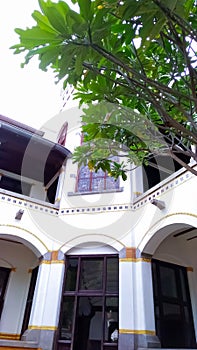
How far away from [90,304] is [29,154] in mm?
4567

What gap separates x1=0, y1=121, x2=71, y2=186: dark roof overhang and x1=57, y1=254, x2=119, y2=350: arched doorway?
124 inches

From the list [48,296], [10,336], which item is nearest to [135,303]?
[48,296]

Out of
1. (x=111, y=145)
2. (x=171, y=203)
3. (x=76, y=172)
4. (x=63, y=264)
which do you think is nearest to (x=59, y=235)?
(x=63, y=264)

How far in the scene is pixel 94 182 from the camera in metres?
7.52

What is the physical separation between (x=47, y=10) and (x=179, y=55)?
1226mm

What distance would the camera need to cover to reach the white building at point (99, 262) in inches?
220

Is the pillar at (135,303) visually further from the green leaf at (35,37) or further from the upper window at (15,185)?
the green leaf at (35,37)

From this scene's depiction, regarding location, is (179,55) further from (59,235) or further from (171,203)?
(59,235)

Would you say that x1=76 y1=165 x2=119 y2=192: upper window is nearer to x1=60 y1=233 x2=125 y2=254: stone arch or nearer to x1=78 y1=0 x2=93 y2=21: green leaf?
x1=60 y1=233 x2=125 y2=254: stone arch

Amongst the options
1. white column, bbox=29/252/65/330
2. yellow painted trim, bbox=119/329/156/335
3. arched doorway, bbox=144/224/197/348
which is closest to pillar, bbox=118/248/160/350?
yellow painted trim, bbox=119/329/156/335

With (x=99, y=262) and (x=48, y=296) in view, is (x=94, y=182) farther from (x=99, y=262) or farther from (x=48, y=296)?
(x=48, y=296)

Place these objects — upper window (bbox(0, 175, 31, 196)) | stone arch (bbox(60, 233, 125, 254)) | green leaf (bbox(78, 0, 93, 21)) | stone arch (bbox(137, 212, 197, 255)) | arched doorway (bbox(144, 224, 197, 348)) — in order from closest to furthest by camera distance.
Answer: green leaf (bbox(78, 0, 93, 21)), stone arch (bbox(137, 212, 197, 255)), arched doorway (bbox(144, 224, 197, 348)), stone arch (bbox(60, 233, 125, 254)), upper window (bbox(0, 175, 31, 196))

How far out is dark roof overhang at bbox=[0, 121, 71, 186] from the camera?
775 centimetres

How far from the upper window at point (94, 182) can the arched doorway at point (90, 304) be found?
1.77 m
